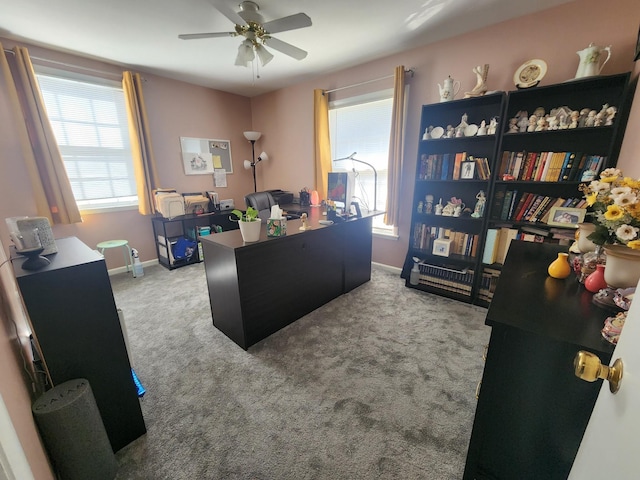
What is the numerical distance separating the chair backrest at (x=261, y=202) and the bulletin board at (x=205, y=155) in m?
1.06

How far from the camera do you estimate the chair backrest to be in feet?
11.2

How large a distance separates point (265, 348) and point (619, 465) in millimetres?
1810

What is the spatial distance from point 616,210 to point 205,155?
435 cm

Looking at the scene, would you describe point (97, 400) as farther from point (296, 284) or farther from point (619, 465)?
point (619, 465)

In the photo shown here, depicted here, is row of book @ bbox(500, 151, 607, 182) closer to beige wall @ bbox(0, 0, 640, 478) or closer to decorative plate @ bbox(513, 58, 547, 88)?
beige wall @ bbox(0, 0, 640, 478)

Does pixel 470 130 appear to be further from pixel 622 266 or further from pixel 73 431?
pixel 73 431

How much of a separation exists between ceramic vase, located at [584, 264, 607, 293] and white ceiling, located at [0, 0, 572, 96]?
216cm

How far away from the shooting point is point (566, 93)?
2.08m

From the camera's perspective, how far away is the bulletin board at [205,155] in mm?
3801

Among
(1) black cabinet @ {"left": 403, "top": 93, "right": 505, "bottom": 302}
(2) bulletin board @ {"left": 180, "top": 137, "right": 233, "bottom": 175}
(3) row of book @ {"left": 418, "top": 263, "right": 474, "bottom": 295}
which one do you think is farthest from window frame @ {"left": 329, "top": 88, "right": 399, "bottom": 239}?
(2) bulletin board @ {"left": 180, "top": 137, "right": 233, "bottom": 175}

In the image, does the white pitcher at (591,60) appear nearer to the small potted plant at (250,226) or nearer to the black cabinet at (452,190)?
the black cabinet at (452,190)

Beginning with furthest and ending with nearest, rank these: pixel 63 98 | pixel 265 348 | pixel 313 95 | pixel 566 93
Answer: pixel 313 95 < pixel 63 98 < pixel 566 93 < pixel 265 348

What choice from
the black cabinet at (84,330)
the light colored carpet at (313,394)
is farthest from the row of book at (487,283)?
the black cabinet at (84,330)

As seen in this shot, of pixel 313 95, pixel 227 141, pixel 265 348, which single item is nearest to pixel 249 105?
pixel 227 141
